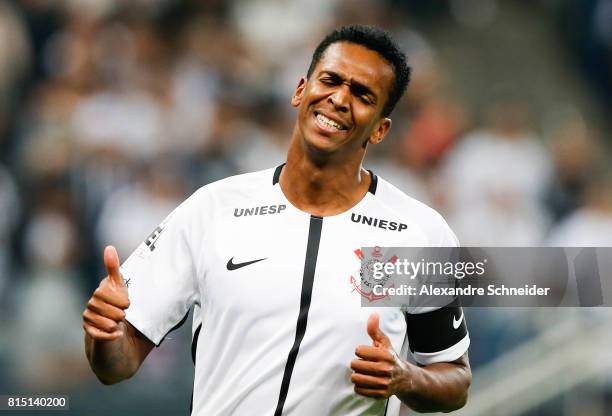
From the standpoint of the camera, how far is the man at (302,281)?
3.67 m

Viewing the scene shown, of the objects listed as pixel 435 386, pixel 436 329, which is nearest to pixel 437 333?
pixel 436 329

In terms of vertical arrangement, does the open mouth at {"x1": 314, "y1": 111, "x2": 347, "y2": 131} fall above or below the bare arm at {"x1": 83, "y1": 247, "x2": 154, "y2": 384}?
above

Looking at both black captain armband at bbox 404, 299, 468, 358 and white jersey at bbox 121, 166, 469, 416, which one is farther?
black captain armband at bbox 404, 299, 468, 358

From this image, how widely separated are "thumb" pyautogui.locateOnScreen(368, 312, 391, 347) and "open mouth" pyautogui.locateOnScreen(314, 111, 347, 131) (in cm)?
73

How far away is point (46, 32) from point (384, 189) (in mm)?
5816

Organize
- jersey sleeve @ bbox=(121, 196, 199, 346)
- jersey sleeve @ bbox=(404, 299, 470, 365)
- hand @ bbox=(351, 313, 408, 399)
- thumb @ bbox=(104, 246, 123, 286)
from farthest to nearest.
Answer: jersey sleeve @ bbox=(404, 299, 470, 365)
jersey sleeve @ bbox=(121, 196, 199, 346)
thumb @ bbox=(104, 246, 123, 286)
hand @ bbox=(351, 313, 408, 399)

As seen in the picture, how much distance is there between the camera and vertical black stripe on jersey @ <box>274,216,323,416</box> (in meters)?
3.67

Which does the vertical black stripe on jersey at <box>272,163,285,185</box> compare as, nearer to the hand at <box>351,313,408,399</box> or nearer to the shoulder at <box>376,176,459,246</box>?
the shoulder at <box>376,176,459,246</box>

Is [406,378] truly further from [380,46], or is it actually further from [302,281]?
[380,46]

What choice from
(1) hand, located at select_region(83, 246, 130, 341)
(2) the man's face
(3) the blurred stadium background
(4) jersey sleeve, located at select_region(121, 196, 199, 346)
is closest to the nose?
(2) the man's face

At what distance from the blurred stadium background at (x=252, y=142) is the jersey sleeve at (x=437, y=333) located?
2517 millimetres

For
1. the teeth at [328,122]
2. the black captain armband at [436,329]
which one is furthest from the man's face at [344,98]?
the black captain armband at [436,329]

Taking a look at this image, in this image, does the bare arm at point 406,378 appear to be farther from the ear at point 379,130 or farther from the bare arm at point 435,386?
the ear at point 379,130

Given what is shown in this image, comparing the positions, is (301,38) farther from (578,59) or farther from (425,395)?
(425,395)
